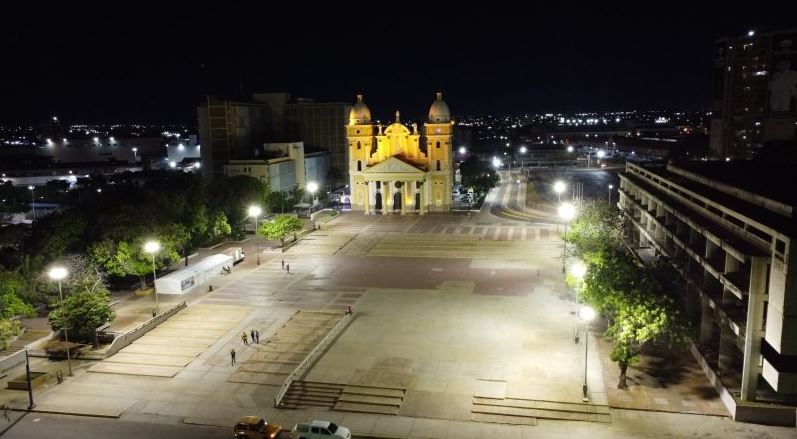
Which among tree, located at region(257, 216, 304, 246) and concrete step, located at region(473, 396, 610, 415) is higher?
tree, located at region(257, 216, 304, 246)

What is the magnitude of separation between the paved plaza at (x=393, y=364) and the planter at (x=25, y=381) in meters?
1.20

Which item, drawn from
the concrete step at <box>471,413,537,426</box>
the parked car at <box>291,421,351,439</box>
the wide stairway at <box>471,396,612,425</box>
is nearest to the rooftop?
the wide stairway at <box>471,396,612,425</box>

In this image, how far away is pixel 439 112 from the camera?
9412 centimetres

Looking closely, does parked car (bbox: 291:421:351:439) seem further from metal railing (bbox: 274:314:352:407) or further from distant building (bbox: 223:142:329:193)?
distant building (bbox: 223:142:329:193)

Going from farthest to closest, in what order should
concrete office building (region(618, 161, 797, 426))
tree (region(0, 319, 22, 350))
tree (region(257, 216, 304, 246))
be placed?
tree (region(257, 216, 304, 246)), tree (region(0, 319, 22, 350)), concrete office building (region(618, 161, 797, 426))

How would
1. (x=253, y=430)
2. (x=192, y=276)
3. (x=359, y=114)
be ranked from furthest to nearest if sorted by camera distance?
(x=359, y=114) → (x=192, y=276) → (x=253, y=430)

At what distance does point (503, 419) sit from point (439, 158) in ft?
220

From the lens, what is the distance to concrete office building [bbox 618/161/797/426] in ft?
83.1

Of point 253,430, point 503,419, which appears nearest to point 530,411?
point 503,419

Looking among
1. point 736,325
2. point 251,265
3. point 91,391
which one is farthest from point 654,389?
point 251,265

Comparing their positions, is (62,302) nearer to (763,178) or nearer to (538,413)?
(538,413)

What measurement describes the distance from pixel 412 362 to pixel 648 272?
14852mm

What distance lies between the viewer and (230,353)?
37344 mm

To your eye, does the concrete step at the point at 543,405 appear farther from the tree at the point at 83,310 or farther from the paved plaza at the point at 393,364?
the tree at the point at 83,310
